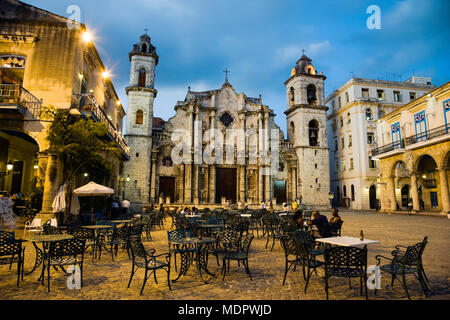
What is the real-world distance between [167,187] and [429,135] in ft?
76.5

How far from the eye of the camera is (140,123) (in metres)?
26.3

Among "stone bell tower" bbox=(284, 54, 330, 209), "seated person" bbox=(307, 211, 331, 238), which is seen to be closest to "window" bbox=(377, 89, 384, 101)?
"stone bell tower" bbox=(284, 54, 330, 209)

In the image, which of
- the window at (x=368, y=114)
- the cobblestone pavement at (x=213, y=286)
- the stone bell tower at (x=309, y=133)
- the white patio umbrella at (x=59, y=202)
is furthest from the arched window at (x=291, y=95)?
the cobblestone pavement at (x=213, y=286)

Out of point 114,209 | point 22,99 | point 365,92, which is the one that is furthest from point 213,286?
point 365,92

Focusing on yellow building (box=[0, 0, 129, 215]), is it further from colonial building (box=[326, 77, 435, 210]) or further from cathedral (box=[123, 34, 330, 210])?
colonial building (box=[326, 77, 435, 210])

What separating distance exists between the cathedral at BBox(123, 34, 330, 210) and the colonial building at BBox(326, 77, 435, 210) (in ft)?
17.4

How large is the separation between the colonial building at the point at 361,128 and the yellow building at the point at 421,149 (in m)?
4.56

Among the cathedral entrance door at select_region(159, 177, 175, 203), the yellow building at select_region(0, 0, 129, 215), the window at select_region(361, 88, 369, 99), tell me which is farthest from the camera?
the window at select_region(361, 88, 369, 99)

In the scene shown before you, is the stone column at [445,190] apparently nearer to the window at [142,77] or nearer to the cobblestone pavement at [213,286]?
the cobblestone pavement at [213,286]

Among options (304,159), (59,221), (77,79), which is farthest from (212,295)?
(304,159)

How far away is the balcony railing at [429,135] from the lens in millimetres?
19200

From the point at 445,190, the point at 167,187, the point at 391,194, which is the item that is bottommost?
the point at 391,194

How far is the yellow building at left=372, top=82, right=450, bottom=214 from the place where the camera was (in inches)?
774

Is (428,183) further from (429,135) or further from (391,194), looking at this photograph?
(429,135)
